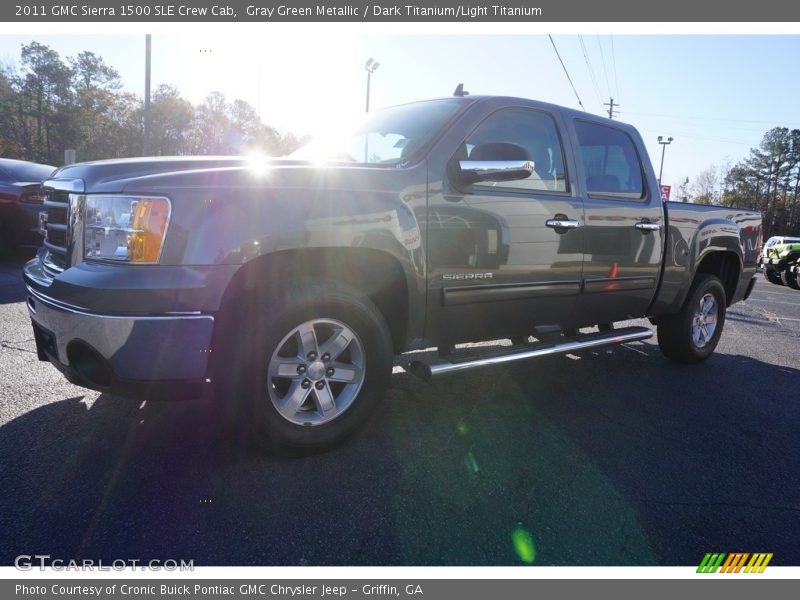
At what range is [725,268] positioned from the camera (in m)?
5.71

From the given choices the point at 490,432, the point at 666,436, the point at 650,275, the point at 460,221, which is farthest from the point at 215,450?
the point at 650,275

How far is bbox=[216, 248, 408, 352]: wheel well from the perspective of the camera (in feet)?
8.59

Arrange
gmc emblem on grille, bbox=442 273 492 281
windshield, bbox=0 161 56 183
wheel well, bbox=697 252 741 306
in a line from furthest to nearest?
1. windshield, bbox=0 161 56 183
2. wheel well, bbox=697 252 741 306
3. gmc emblem on grille, bbox=442 273 492 281

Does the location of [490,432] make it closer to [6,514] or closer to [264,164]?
[264,164]

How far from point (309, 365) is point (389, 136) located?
65.5 inches

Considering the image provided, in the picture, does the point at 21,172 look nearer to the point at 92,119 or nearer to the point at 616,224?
the point at 616,224

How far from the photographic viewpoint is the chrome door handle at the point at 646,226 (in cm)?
433

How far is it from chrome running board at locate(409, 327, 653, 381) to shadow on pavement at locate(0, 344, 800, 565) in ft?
1.31

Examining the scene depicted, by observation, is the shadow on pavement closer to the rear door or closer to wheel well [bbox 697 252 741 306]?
the rear door

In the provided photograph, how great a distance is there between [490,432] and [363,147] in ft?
6.69

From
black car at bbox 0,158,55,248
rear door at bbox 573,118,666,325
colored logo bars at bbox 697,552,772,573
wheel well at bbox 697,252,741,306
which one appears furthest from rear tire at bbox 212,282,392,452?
black car at bbox 0,158,55,248

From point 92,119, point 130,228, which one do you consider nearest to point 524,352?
point 130,228

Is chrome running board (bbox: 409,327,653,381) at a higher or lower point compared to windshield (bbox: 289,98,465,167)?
lower

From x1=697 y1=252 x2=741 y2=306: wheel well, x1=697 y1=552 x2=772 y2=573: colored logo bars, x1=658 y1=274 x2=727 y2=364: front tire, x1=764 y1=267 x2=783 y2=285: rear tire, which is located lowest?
x1=764 y1=267 x2=783 y2=285: rear tire
